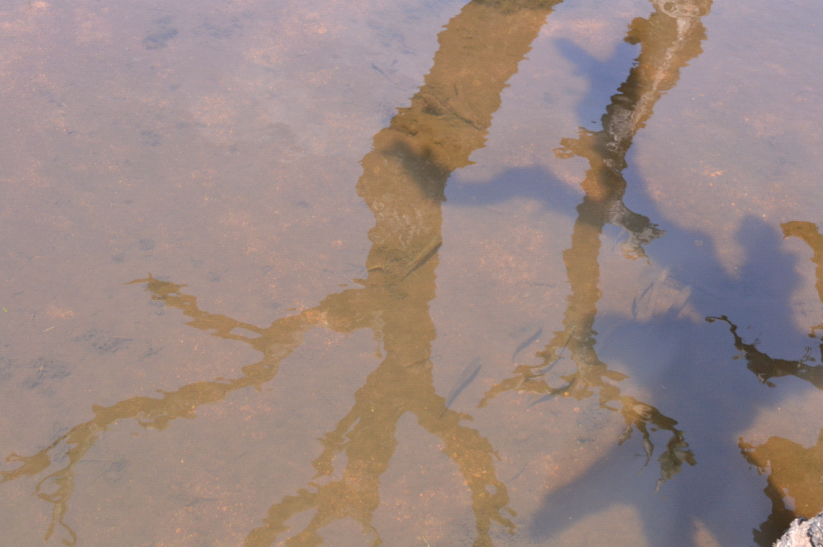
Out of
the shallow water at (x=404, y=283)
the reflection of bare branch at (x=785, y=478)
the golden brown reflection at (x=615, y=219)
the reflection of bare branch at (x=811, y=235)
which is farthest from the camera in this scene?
the reflection of bare branch at (x=811, y=235)

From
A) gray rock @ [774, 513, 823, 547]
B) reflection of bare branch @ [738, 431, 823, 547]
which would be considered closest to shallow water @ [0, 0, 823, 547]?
reflection of bare branch @ [738, 431, 823, 547]

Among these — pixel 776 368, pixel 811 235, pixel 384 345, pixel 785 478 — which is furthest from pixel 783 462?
pixel 384 345

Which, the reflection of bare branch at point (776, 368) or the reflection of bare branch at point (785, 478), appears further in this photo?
the reflection of bare branch at point (776, 368)

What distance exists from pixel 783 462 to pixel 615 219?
1517 mm

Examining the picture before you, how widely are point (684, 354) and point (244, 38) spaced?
13.0 feet

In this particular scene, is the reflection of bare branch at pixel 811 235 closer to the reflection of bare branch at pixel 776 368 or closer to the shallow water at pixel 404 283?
the shallow water at pixel 404 283

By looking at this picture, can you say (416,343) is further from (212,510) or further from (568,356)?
(212,510)

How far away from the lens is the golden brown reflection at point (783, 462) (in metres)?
2.17

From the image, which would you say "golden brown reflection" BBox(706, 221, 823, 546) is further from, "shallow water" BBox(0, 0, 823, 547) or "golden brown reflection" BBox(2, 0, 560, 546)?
"golden brown reflection" BBox(2, 0, 560, 546)

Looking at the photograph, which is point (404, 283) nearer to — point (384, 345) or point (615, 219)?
point (384, 345)

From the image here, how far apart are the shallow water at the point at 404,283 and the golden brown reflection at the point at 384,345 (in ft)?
0.04

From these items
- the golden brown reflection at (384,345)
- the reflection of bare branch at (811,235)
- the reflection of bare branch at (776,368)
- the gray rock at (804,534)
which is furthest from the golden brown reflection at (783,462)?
the golden brown reflection at (384,345)

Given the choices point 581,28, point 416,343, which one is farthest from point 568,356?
point 581,28

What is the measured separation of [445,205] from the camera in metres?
3.30
